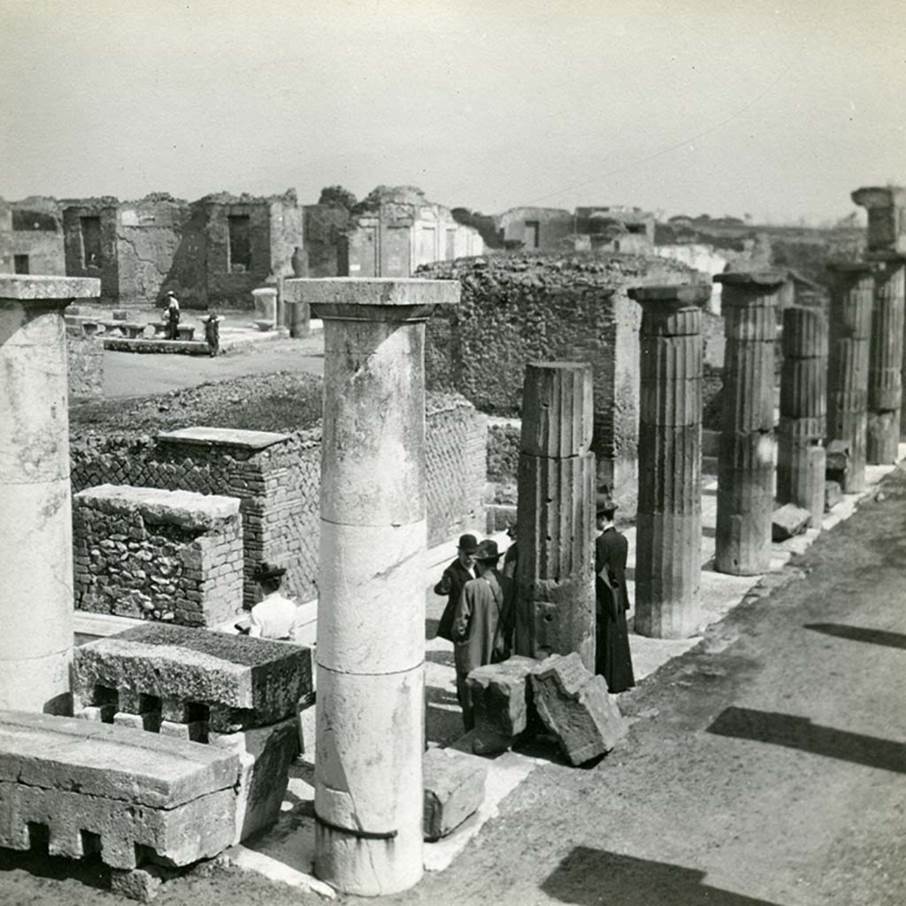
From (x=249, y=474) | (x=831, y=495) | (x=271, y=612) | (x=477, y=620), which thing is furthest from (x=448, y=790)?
(x=831, y=495)

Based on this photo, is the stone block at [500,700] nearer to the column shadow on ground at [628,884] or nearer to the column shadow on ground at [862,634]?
the column shadow on ground at [628,884]

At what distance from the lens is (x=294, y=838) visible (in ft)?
23.2

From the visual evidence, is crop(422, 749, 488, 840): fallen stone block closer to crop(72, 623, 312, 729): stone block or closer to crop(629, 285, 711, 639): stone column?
crop(72, 623, 312, 729): stone block

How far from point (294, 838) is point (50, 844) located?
1.33m

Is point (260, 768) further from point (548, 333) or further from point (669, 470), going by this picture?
point (548, 333)

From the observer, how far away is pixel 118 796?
6375 mm

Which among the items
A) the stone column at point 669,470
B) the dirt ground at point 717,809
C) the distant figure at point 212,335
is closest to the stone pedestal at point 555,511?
the dirt ground at point 717,809

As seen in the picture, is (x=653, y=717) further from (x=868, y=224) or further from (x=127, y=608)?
(x=868, y=224)

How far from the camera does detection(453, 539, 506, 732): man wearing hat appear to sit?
29.8 feet

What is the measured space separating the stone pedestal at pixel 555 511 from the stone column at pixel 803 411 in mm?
7322

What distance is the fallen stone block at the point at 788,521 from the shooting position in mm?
15383

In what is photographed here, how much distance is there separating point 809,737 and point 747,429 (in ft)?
17.8

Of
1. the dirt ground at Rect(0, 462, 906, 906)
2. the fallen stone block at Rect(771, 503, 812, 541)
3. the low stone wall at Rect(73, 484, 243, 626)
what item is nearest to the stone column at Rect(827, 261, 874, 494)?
the fallen stone block at Rect(771, 503, 812, 541)

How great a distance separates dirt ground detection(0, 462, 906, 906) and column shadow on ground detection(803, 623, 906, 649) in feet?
0.12
